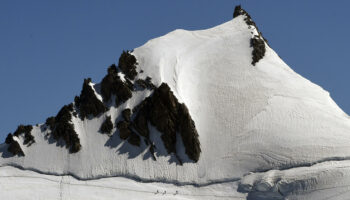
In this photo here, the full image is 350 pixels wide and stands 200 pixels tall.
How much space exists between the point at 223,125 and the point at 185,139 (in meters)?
6.01

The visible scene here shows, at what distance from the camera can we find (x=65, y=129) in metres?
104

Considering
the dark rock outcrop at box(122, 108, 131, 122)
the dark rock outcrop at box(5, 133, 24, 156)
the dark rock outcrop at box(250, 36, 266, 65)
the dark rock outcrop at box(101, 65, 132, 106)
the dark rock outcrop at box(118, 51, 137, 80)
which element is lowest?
the dark rock outcrop at box(5, 133, 24, 156)

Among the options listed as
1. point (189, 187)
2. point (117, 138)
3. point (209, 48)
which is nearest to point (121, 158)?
point (117, 138)

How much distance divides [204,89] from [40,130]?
22.8 meters

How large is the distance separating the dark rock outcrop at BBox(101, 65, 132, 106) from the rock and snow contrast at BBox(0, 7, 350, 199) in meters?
0.15

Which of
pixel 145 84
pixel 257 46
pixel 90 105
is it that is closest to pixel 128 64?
Answer: pixel 145 84

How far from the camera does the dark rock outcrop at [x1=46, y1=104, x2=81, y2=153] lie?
10319 centimetres

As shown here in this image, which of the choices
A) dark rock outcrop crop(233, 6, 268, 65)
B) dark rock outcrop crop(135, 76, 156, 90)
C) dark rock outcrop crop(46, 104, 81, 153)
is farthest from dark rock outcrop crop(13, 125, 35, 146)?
dark rock outcrop crop(233, 6, 268, 65)

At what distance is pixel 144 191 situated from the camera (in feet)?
323

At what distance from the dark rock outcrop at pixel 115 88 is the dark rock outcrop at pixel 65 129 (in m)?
5.55

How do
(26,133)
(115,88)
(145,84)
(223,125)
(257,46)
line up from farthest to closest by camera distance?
(257,46), (145,84), (115,88), (26,133), (223,125)

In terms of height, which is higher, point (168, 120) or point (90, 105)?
point (90, 105)

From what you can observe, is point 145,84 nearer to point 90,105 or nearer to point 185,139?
point 90,105

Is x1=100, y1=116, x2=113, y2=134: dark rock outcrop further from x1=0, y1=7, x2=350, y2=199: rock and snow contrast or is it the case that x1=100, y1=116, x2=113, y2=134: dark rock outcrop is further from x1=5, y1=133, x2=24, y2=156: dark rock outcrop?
x1=5, y1=133, x2=24, y2=156: dark rock outcrop
